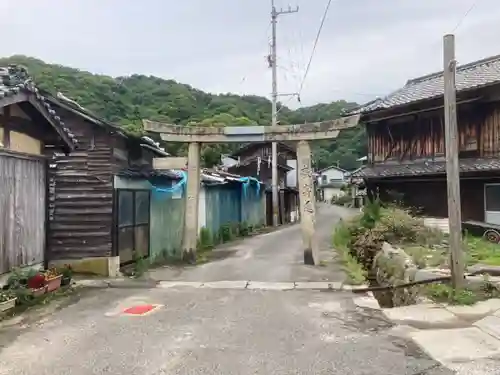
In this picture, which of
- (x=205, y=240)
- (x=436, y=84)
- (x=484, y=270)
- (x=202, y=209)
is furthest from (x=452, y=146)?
(x=436, y=84)

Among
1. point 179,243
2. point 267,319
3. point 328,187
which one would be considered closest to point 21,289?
point 267,319

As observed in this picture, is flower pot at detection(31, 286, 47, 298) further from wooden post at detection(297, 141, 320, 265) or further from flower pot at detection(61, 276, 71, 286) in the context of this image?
wooden post at detection(297, 141, 320, 265)

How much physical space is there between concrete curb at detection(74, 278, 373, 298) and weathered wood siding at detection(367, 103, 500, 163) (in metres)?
10.1

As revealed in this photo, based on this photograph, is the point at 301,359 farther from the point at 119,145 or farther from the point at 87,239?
the point at 119,145

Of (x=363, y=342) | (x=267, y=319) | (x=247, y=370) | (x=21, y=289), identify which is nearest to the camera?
(x=247, y=370)

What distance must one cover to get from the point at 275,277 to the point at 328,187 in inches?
2824

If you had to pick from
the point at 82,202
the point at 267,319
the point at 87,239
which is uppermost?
the point at 82,202

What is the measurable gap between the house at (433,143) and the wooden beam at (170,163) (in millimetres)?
9733

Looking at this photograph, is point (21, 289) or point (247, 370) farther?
point (21, 289)

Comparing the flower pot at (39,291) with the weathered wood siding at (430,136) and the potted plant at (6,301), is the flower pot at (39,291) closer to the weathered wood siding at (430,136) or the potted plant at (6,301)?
the potted plant at (6,301)

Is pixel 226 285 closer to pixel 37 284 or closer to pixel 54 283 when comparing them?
pixel 54 283

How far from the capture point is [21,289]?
8.74 m

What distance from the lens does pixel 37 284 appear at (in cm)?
917

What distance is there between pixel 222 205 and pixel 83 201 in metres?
12.1
